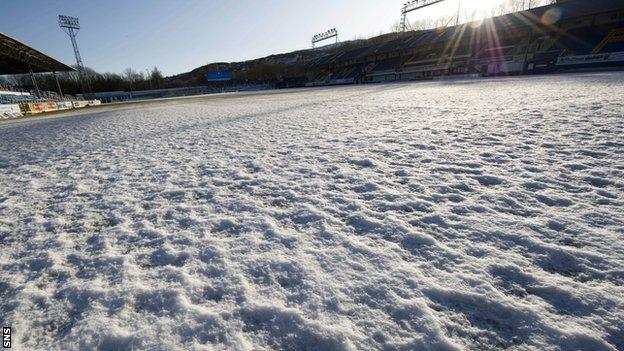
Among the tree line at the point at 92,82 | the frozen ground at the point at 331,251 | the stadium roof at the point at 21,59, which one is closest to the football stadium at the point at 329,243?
the frozen ground at the point at 331,251

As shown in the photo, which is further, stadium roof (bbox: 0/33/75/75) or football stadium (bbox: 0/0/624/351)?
stadium roof (bbox: 0/33/75/75)

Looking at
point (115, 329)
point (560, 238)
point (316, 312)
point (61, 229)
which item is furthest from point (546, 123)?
point (61, 229)

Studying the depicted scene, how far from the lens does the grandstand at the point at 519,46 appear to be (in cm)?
2658

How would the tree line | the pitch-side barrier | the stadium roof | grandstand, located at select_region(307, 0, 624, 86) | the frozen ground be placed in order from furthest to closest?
the tree line, the stadium roof, grandstand, located at select_region(307, 0, 624, 86), the pitch-side barrier, the frozen ground

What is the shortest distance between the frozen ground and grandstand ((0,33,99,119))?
29.5m

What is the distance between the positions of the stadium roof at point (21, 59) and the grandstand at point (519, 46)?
144 ft

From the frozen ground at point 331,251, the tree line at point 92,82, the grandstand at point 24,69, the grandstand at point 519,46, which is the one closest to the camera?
the frozen ground at point 331,251

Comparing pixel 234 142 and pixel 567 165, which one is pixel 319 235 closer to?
pixel 567 165

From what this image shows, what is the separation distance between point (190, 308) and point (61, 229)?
7.31 feet

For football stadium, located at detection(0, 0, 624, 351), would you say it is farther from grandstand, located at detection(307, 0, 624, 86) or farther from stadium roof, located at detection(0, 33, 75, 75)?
stadium roof, located at detection(0, 33, 75, 75)

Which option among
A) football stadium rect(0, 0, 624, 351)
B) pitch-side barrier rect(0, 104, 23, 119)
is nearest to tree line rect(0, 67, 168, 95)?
pitch-side barrier rect(0, 104, 23, 119)

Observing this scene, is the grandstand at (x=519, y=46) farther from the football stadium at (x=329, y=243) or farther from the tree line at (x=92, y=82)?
the tree line at (x=92, y=82)

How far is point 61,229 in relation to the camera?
9.87 feet

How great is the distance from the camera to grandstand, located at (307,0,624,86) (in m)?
26.6
